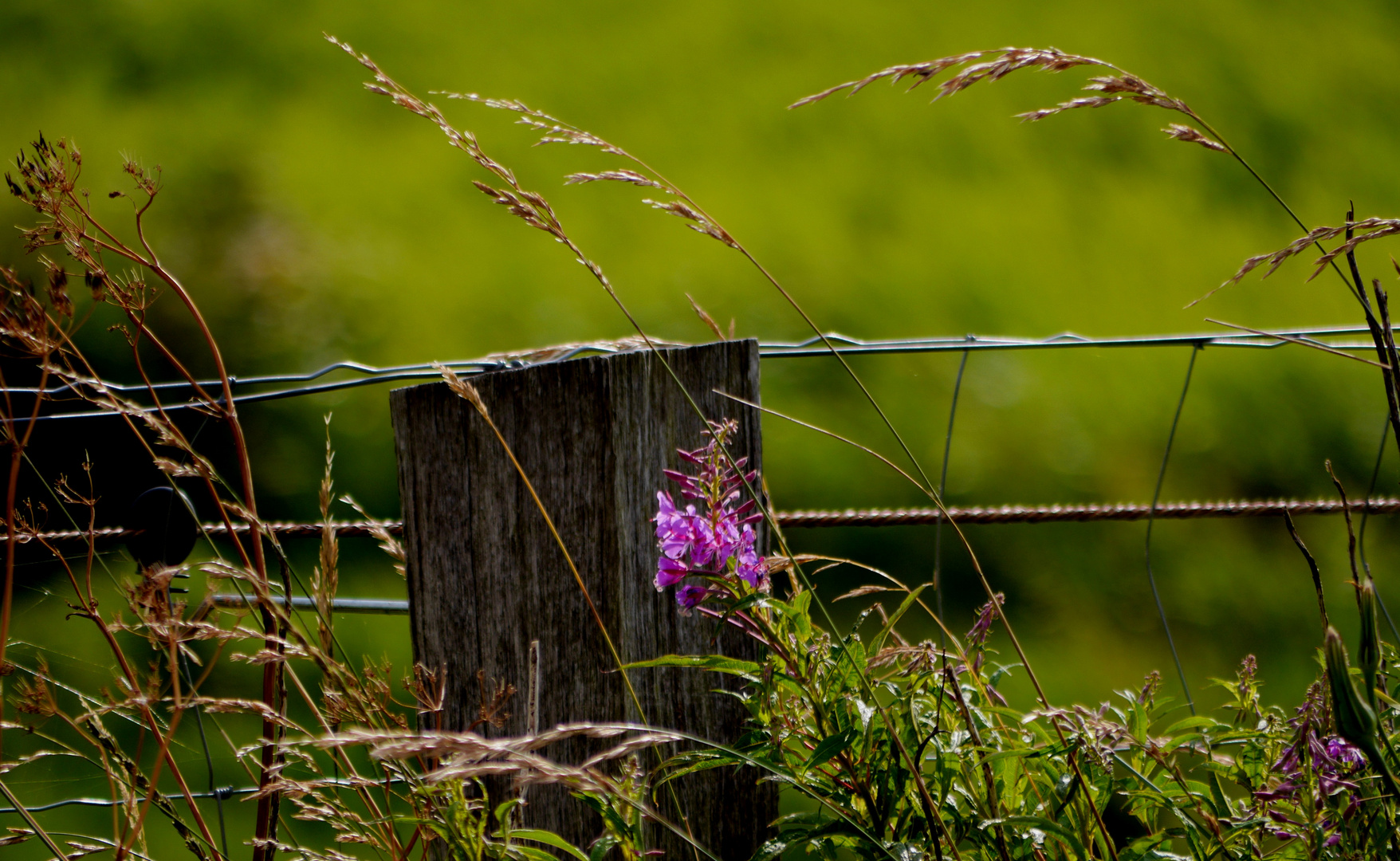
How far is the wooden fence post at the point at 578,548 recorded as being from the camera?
3.21ft

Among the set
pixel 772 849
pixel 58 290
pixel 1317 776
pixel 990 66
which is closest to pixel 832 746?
pixel 772 849

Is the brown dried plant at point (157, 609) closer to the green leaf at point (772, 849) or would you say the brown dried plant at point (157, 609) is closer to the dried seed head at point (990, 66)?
the green leaf at point (772, 849)

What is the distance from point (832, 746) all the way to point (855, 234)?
22.3 ft

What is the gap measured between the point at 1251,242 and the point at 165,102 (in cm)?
899

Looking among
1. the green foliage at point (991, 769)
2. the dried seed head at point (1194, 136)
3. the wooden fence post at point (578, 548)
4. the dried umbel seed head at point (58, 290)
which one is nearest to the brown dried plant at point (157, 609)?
the dried umbel seed head at point (58, 290)

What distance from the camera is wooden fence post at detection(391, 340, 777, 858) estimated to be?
3.21 ft

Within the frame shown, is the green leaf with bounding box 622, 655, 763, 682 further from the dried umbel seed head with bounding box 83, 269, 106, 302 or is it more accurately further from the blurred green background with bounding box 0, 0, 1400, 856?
the blurred green background with bounding box 0, 0, 1400, 856

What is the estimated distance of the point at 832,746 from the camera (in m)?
0.69

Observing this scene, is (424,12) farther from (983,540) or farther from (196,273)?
(983,540)

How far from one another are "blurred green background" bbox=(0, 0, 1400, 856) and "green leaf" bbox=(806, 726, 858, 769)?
344 centimetres

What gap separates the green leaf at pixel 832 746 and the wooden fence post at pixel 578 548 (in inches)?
11.1

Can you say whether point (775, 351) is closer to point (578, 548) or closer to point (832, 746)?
point (578, 548)

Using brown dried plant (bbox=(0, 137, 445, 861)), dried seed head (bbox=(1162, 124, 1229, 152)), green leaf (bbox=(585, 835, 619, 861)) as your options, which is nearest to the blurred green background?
brown dried plant (bbox=(0, 137, 445, 861))

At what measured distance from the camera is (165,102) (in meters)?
7.12
